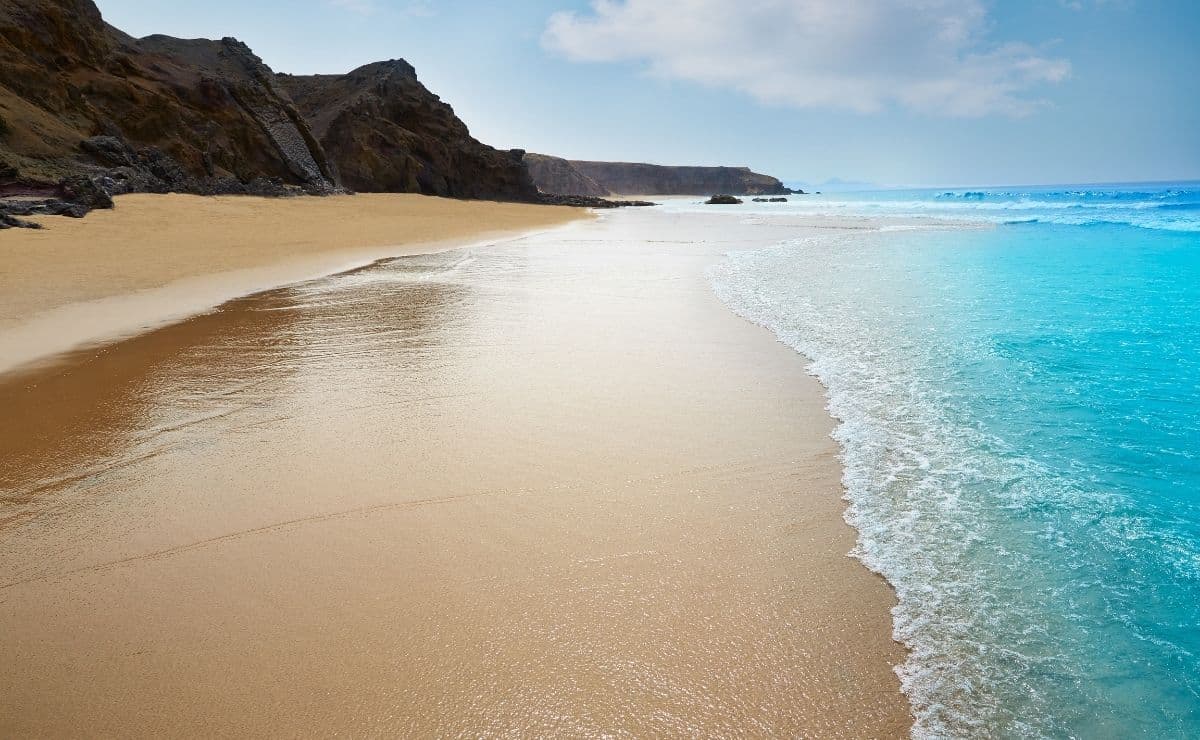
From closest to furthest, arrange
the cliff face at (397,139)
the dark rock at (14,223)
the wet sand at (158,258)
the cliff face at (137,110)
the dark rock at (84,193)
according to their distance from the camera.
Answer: the wet sand at (158,258) → the dark rock at (14,223) → the dark rock at (84,193) → the cliff face at (137,110) → the cliff face at (397,139)

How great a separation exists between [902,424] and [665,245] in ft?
43.7

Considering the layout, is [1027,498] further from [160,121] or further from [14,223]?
[160,121]

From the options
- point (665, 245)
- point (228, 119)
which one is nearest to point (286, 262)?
point (665, 245)

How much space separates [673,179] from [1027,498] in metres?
144

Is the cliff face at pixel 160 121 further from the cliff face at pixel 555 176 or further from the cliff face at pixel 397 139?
the cliff face at pixel 555 176

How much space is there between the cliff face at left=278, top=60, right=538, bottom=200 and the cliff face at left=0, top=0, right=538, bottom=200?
0.13 m

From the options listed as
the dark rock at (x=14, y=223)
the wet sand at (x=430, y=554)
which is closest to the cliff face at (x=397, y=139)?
the dark rock at (x=14, y=223)

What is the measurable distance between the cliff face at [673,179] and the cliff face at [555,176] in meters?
29.0

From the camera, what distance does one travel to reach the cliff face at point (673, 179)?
138 meters

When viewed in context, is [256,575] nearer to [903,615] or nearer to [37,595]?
[37,595]

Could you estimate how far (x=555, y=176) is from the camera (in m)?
108

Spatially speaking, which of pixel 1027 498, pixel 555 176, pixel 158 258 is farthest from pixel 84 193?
pixel 555 176

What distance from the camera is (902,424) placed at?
387cm

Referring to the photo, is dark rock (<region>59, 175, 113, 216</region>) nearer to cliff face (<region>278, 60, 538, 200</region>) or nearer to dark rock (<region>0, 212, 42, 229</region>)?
dark rock (<region>0, 212, 42, 229</region>)
